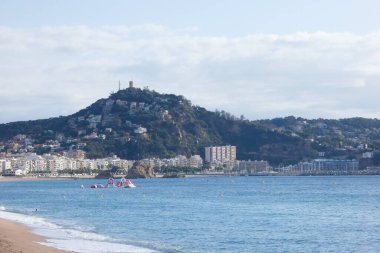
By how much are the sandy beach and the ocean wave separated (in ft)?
2.03

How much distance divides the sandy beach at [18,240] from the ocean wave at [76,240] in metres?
0.62

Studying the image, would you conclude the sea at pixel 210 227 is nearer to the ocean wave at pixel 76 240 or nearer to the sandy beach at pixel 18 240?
the ocean wave at pixel 76 240

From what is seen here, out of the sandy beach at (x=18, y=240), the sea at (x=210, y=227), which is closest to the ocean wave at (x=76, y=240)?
the sea at (x=210, y=227)

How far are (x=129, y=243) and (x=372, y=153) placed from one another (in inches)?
6695

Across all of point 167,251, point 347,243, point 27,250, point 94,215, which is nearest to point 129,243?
point 167,251

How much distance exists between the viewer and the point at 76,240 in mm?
36812

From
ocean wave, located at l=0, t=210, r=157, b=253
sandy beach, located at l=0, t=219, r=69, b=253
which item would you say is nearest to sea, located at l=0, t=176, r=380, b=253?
ocean wave, located at l=0, t=210, r=157, b=253

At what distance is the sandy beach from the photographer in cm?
3158

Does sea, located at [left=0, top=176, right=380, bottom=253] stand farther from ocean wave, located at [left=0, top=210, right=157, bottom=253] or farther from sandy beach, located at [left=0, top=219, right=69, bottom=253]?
sandy beach, located at [left=0, top=219, right=69, bottom=253]

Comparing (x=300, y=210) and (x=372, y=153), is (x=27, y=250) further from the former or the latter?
(x=372, y=153)

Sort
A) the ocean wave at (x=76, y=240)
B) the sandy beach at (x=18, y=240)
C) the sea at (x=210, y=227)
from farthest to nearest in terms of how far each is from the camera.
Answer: the sea at (x=210, y=227)
the ocean wave at (x=76, y=240)
the sandy beach at (x=18, y=240)

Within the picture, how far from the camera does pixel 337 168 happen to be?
7800 inches

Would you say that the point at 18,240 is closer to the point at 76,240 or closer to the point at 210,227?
→ the point at 76,240

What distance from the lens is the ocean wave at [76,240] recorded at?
3300 centimetres
